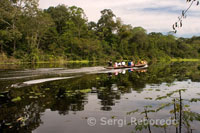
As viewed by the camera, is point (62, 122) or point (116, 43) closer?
point (62, 122)

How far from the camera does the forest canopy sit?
52078 mm

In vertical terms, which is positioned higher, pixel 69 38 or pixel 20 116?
pixel 69 38

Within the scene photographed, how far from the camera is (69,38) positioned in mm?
72625

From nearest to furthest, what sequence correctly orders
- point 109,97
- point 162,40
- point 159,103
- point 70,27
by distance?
point 159,103 → point 109,97 → point 70,27 → point 162,40

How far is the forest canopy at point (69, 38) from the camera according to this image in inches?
2050

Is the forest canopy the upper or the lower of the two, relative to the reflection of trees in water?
upper

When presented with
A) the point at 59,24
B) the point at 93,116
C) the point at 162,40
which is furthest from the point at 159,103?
the point at 162,40

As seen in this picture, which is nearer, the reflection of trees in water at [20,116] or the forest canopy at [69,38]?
the reflection of trees in water at [20,116]

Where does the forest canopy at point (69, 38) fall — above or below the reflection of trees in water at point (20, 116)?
above

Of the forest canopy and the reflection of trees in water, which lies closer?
the reflection of trees in water

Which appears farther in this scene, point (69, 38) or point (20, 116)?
point (69, 38)

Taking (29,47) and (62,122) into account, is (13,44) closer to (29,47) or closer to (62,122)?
(29,47)

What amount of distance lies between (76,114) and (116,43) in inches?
3311

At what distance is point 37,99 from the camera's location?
1120 cm
